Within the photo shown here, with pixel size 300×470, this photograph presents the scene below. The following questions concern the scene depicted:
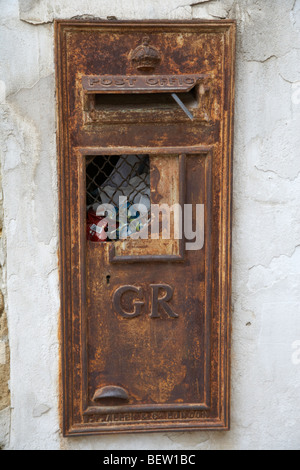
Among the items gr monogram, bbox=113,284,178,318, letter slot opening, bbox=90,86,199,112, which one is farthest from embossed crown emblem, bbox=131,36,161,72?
gr monogram, bbox=113,284,178,318

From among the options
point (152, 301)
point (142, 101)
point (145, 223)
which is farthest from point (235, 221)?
point (142, 101)

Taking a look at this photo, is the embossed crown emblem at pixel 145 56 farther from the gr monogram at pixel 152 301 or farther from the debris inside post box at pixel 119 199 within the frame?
the gr monogram at pixel 152 301

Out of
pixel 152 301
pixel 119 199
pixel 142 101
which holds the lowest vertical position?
pixel 152 301

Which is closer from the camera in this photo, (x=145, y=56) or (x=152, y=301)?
(x=145, y=56)

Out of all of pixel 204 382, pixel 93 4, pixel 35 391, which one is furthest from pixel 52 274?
pixel 93 4

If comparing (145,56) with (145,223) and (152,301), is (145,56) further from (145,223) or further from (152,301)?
(152,301)

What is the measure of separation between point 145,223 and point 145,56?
2.53ft

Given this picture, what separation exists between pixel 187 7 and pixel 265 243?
1166mm

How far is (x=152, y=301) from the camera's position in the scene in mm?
2117

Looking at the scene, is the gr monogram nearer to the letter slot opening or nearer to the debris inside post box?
the debris inside post box

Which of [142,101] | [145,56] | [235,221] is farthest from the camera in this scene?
[235,221]

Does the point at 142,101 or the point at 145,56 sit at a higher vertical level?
the point at 145,56

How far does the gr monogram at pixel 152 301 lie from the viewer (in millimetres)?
2109

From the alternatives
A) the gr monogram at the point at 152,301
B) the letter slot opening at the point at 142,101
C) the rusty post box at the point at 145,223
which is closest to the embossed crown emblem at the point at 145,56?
the rusty post box at the point at 145,223
